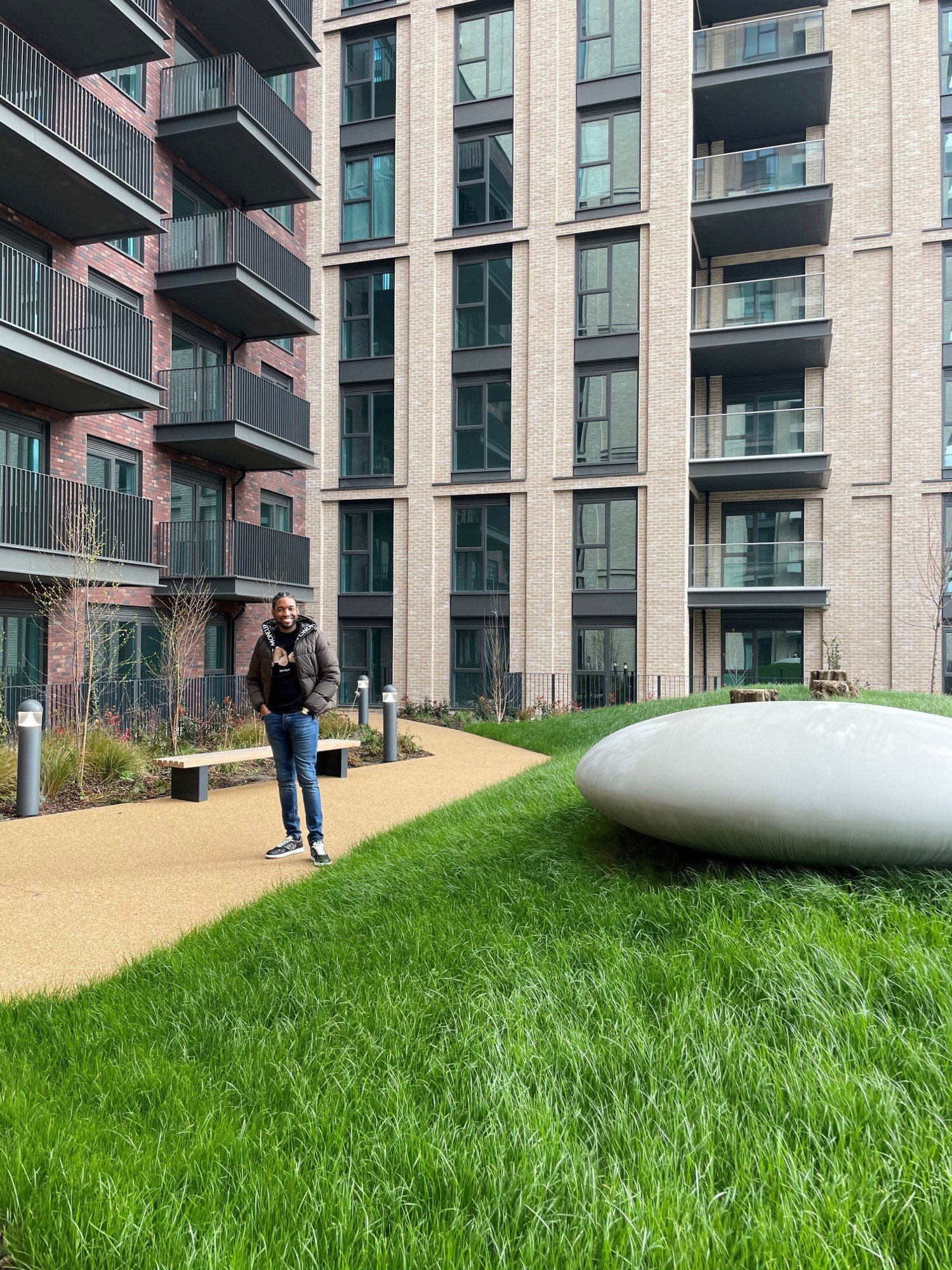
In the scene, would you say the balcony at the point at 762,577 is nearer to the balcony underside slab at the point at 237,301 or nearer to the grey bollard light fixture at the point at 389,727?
the balcony underside slab at the point at 237,301

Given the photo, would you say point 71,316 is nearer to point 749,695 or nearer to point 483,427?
point 483,427

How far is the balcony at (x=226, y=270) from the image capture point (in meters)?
20.3

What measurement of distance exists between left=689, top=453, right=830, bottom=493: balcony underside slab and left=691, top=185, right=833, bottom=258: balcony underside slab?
21.7 ft

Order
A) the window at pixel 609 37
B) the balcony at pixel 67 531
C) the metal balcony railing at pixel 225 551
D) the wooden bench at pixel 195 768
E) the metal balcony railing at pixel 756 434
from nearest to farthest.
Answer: the wooden bench at pixel 195 768 → the balcony at pixel 67 531 → the metal balcony railing at pixel 225 551 → the metal balcony railing at pixel 756 434 → the window at pixel 609 37

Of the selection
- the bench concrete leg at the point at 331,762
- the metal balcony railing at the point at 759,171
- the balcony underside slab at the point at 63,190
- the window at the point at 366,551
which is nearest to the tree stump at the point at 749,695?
the bench concrete leg at the point at 331,762

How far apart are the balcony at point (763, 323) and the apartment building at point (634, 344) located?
8cm

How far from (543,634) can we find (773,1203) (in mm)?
23525

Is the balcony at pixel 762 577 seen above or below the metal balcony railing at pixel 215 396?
below

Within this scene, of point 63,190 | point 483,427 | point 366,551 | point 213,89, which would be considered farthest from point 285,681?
point 366,551

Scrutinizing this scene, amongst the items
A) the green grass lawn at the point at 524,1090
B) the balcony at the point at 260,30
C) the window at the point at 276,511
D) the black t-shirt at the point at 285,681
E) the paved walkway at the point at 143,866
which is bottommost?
the paved walkway at the point at 143,866

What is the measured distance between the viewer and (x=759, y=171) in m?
24.5

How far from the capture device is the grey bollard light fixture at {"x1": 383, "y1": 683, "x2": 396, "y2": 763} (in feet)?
47.5

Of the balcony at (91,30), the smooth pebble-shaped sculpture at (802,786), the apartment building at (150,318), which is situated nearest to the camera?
the smooth pebble-shaped sculpture at (802,786)

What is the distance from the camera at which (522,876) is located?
5.13 meters
